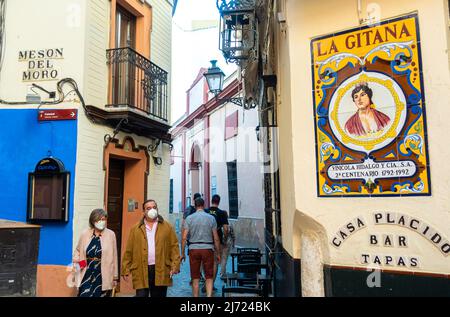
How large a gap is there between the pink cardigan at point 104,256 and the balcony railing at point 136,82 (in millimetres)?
3362

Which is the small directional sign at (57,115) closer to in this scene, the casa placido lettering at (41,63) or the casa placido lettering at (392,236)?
the casa placido lettering at (41,63)

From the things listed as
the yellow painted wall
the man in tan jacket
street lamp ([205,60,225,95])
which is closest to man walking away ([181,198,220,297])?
the man in tan jacket

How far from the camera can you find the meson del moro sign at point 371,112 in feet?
11.9

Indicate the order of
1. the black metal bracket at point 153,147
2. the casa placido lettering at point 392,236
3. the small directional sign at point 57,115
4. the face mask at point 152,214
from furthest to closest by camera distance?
the black metal bracket at point 153,147 → the small directional sign at point 57,115 → the face mask at point 152,214 → the casa placido lettering at point 392,236

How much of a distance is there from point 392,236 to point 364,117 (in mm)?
1123

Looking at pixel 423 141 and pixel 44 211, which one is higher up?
pixel 423 141

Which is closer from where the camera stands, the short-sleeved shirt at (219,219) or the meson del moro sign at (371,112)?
the meson del moro sign at (371,112)

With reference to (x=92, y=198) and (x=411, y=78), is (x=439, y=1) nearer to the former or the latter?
(x=411, y=78)

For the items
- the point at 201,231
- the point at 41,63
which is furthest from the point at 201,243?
the point at 41,63

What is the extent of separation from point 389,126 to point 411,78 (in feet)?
1.52

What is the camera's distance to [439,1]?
11.9ft

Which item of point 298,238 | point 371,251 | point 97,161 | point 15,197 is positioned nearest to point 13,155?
point 15,197

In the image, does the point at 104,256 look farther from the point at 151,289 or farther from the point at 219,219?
the point at 219,219

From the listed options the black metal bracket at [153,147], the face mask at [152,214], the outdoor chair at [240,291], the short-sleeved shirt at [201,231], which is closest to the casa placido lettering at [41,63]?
the black metal bracket at [153,147]
